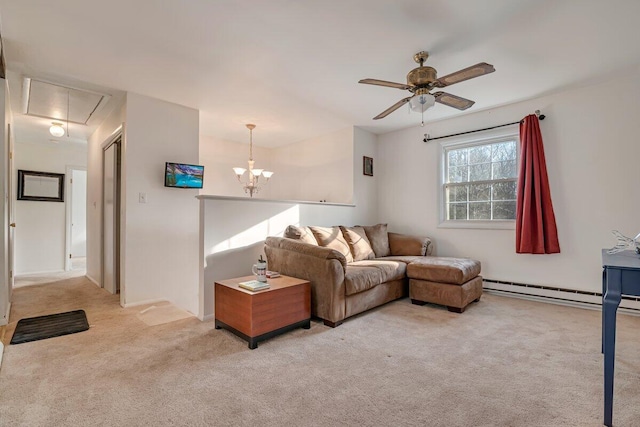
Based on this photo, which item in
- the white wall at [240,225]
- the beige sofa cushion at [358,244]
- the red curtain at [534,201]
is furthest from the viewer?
the beige sofa cushion at [358,244]

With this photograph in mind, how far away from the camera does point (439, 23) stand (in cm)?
221

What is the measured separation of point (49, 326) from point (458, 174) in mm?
4830

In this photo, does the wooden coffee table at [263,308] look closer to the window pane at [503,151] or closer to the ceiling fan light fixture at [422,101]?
the ceiling fan light fixture at [422,101]

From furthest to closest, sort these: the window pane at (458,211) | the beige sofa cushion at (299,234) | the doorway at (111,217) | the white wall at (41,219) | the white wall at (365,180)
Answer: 1. the white wall at (41,219)
2. the white wall at (365,180)
3. the window pane at (458,211)
4. the doorway at (111,217)
5. the beige sofa cushion at (299,234)

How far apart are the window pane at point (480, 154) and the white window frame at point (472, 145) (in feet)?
0.23

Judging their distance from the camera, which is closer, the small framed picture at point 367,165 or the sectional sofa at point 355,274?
the sectional sofa at point 355,274

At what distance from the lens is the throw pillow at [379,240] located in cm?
416

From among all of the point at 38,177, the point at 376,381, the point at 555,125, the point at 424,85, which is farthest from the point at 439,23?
the point at 38,177

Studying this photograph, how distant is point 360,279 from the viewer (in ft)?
9.52

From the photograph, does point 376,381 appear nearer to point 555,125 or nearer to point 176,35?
point 176,35

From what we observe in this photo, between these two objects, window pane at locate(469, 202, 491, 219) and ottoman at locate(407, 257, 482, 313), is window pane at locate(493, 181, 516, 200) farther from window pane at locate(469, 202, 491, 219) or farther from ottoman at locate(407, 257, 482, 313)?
ottoman at locate(407, 257, 482, 313)

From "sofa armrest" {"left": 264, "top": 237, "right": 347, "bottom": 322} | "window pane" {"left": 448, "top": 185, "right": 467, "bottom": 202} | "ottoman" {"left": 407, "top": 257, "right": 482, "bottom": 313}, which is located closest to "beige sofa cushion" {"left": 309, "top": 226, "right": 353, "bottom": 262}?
"sofa armrest" {"left": 264, "top": 237, "right": 347, "bottom": 322}

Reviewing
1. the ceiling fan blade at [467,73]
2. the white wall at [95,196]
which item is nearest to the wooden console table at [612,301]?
the ceiling fan blade at [467,73]

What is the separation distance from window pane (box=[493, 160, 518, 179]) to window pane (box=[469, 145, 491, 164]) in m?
0.14
